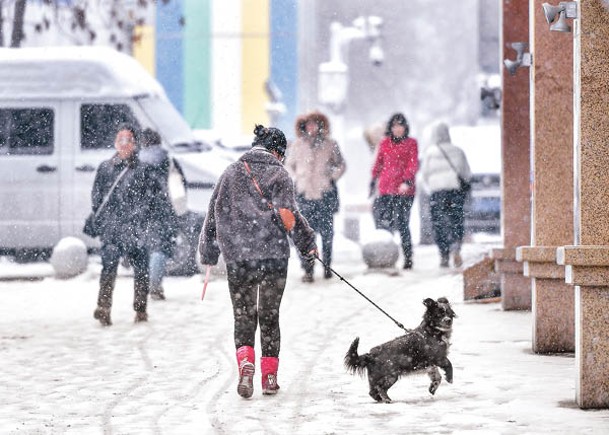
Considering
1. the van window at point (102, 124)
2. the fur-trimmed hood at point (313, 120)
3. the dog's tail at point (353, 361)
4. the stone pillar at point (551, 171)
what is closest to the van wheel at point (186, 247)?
the van window at point (102, 124)

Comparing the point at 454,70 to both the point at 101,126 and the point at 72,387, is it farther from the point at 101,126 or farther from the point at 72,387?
the point at 72,387

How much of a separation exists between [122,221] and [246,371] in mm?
4795

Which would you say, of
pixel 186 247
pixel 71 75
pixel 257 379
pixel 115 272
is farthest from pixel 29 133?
pixel 257 379

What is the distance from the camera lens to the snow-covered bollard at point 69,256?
57.1 feet

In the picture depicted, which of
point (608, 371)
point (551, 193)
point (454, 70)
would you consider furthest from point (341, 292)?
point (454, 70)

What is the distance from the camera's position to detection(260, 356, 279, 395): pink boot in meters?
8.60

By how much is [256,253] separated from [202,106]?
98.4 feet

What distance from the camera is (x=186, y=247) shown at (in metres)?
17.3

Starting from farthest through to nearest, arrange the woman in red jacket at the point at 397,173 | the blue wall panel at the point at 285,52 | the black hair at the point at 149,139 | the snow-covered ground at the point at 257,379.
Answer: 1. the blue wall panel at the point at 285,52
2. the woman in red jacket at the point at 397,173
3. the black hair at the point at 149,139
4. the snow-covered ground at the point at 257,379

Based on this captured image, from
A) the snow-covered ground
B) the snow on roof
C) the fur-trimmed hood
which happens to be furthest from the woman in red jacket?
the snow on roof

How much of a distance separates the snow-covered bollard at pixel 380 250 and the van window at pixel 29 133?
3.91m

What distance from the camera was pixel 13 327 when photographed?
1286 cm

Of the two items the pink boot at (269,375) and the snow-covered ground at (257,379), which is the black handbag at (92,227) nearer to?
the snow-covered ground at (257,379)

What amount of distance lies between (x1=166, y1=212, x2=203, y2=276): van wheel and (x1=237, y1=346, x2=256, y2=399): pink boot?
8235mm
